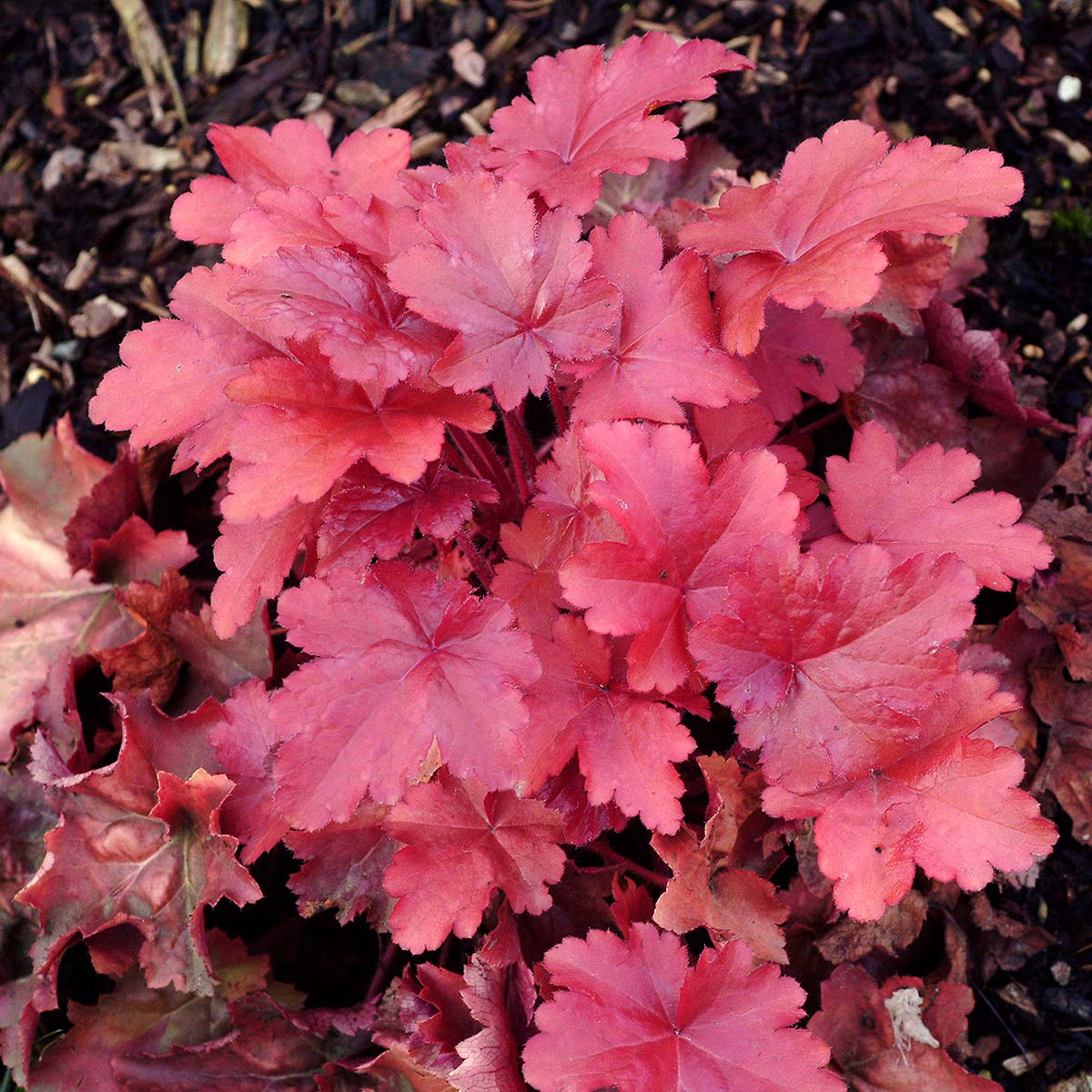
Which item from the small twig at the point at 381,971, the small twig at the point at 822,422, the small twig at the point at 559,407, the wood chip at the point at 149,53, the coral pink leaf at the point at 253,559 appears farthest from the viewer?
the wood chip at the point at 149,53

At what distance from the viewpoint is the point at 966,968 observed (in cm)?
194

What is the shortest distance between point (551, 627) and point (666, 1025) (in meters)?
0.58

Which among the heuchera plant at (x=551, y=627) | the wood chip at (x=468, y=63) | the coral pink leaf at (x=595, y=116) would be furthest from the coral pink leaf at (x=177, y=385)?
the wood chip at (x=468, y=63)

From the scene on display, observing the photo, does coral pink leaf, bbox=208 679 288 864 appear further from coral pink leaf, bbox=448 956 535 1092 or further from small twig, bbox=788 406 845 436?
small twig, bbox=788 406 845 436

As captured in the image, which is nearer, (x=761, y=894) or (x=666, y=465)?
(x=666, y=465)

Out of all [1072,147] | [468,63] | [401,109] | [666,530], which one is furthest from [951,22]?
[666,530]

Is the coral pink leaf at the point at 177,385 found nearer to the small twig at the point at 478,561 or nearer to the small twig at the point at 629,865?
the small twig at the point at 478,561

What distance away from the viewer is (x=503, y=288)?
134 cm

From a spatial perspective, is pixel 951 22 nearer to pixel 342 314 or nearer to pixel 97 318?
pixel 342 314

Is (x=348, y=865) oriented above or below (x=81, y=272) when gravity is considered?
below

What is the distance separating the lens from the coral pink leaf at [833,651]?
1245mm

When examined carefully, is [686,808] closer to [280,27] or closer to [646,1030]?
[646,1030]

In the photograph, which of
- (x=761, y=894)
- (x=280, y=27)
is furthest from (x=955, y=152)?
(x=280, y=27)

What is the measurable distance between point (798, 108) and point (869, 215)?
1453 mm
